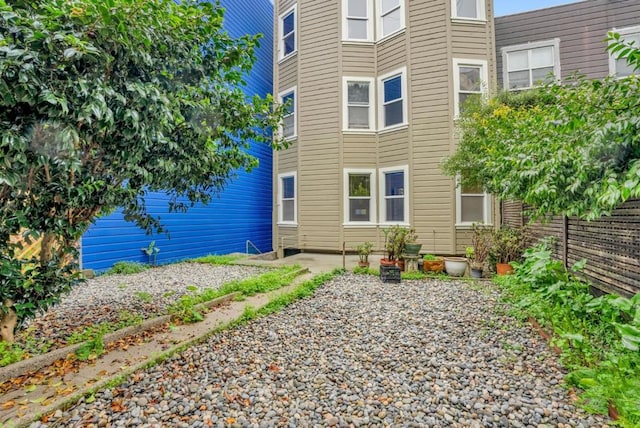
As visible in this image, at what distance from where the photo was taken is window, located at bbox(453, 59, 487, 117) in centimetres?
885

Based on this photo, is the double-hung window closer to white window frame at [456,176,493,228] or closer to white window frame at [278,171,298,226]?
white window frame at [456,176,493,228]

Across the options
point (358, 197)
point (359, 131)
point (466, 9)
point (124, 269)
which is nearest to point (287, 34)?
point (359, 131)

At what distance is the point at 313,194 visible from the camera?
10352 mm

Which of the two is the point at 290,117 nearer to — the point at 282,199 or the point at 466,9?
the point at 282,199

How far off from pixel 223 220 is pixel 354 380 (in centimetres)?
939

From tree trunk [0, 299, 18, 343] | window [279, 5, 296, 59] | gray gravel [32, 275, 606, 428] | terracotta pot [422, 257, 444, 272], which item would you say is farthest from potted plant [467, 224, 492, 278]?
window [279, 5, 296, 59]

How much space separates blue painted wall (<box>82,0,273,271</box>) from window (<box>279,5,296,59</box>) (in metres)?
1.15

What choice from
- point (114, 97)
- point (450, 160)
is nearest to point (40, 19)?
point (114, 97)

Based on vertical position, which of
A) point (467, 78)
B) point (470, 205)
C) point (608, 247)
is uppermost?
point (467, 78)

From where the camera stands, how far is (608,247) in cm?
384

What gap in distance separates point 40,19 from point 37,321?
3.49 metres

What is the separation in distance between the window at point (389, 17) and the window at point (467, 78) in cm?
227

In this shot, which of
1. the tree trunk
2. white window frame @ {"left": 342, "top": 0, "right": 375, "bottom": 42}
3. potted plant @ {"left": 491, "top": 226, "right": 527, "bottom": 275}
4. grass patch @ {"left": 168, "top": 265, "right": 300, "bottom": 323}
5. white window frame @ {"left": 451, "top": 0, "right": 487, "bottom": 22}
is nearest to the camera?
the tree trunk

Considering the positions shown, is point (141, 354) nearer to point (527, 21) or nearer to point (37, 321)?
point (37, 321)
